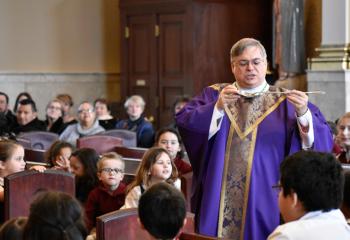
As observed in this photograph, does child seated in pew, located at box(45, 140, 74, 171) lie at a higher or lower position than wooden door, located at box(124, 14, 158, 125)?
lower

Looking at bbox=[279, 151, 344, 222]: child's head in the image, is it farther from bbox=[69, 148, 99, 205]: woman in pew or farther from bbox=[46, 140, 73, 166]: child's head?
bbox=[46, 140, 73, 166]: child's head

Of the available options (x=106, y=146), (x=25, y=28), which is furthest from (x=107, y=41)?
(x=106, y=146)

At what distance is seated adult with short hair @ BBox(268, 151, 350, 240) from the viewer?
94.3 inches

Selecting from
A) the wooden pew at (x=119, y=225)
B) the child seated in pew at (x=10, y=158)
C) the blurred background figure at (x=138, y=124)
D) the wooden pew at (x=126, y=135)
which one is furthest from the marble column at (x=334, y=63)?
the wooden pew at (x=119, y=225)

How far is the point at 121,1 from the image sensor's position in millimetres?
12117

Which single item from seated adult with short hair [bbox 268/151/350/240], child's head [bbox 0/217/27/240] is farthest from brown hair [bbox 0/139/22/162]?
seated adult with short hair [bbox 268/151/350/240]

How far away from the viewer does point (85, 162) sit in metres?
5.58

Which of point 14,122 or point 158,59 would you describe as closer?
point 14,122

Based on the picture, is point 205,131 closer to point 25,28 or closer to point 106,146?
point 106,146

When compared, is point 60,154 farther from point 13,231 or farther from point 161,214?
point 161,214

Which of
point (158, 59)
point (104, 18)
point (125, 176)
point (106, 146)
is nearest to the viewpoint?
point (125, 176)

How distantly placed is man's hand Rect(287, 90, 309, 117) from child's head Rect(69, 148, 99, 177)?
247 centimetres

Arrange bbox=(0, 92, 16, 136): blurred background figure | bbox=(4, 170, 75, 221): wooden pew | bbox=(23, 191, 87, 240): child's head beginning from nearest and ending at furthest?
1. bbox=(23, 191, 87, 240): child's head
2. bbox=(4, 170, 75, 221): wooden pew
3. bbox=(0, 92, 16, 136): blurred background figure

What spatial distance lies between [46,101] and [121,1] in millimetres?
2064
